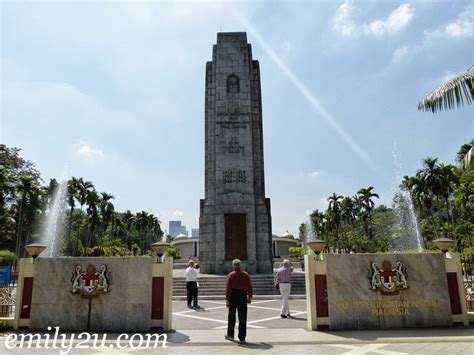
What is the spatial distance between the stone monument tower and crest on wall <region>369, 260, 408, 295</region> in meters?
14.7

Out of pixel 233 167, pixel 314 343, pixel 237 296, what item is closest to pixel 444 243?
pixel 314 343

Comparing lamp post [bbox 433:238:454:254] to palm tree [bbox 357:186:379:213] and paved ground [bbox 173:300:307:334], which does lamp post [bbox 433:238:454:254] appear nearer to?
paved ground [bbox 173:300:307:334]

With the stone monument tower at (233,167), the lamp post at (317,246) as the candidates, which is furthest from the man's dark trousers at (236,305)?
the stone monument tower at (233,167)

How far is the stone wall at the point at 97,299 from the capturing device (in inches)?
342

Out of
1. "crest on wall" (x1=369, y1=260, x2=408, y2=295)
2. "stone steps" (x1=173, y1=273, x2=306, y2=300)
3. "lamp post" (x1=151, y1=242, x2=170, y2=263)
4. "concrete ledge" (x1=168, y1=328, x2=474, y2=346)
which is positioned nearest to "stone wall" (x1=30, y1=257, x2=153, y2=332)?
"lamp post" (x1=151, y1=242, x2=170, y2=263)

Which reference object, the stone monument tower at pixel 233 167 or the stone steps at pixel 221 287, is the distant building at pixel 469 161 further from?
the stone monument tower at pixel 233 167

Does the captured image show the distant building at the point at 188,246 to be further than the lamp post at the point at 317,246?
Yes

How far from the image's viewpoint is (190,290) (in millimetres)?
13883

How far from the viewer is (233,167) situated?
81.0 feet

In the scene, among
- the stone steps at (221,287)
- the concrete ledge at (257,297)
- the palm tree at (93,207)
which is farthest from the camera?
the palm tree at (93,207)

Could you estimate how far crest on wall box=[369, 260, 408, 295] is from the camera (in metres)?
8.74

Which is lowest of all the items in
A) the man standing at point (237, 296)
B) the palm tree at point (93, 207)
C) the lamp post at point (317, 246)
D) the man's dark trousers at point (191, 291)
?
the man's dark trousers at point (191, 291)

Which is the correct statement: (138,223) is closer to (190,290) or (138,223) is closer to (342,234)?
(342,234)

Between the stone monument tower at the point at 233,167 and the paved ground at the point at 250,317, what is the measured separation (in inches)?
356
